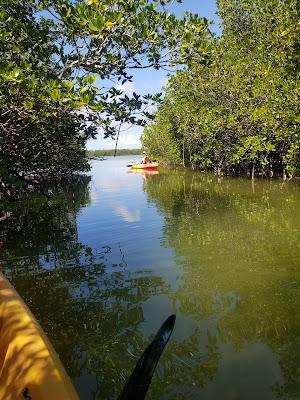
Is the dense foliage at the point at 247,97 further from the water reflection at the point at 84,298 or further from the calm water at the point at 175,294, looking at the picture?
the water reflection at the point at 84,298

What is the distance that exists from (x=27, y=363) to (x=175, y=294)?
13.9 ft

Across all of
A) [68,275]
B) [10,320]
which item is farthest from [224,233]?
[10,320]

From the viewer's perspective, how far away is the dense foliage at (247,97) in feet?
57.8

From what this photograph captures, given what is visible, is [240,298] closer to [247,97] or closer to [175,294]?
[175,294]

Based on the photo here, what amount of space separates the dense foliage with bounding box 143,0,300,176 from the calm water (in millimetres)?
5685

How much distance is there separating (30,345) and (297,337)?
3.60m

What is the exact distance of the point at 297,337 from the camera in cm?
504

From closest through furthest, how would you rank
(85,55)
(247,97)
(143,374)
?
1. (143,374)
2. (85,55)
3. (247,97)

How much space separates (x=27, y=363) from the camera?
111 inches

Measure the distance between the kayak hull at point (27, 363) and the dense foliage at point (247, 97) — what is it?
1360 centimetres

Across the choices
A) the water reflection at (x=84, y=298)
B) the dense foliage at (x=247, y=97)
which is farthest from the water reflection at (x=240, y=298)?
the dense foliage at (x=247, y=97)

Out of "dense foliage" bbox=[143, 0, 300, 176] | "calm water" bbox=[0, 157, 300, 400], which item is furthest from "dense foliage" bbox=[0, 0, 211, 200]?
"dense foliage" bbox=[143, 0, 300, 176]

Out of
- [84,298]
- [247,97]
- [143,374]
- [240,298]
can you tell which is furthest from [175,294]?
[247,97]

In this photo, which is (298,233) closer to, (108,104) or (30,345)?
(108,104)
